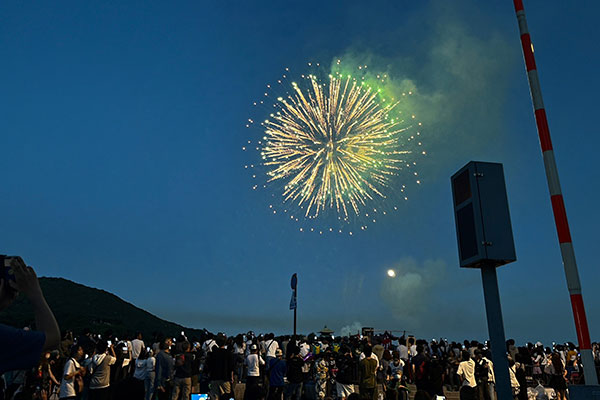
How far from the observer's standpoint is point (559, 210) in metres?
6.07

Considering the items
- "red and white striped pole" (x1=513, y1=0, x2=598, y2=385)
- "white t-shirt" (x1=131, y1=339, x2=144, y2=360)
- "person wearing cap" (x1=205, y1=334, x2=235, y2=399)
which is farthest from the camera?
"white t-shirt" (x1=131, y1=339, x2=144, y2=360)

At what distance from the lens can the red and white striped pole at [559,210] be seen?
554 cm

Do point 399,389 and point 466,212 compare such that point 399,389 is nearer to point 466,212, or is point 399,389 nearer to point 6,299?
point 466,212

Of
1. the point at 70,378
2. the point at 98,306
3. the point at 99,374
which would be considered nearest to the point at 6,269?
the point at 70,378

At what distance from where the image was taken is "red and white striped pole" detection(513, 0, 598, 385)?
5.54 m

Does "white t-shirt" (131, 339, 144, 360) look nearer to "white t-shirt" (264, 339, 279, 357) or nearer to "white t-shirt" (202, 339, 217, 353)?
"white t-shirt" (202, 339, 217, 353)

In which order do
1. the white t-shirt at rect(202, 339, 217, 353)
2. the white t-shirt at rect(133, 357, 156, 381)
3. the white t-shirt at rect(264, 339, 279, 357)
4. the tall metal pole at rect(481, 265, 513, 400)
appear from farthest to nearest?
the white t-shirt at rect(202, 339, 217, 353) → the white t-shirt at rect(264, 339, 279, 357) → the white t-shirt at rect(133, 357, 156, 381) → the tall metal pole at rect(481, 265, 513, 400)

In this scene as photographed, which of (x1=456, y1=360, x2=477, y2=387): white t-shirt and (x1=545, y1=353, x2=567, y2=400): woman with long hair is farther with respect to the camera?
(x1=545, y1=353, x2=567, y2=400): woman with long hair

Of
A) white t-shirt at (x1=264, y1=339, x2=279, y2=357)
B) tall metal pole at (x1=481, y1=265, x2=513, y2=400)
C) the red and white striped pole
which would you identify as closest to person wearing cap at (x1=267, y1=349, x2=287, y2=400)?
white t-shirt at (x1=264, y1=339, x2=279, y2=357)

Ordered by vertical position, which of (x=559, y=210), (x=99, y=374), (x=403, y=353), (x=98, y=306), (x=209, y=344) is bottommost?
(x=99, y=374)

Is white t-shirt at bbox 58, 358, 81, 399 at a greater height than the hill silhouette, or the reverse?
the hill silhouette

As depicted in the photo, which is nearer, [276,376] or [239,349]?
[276,376]

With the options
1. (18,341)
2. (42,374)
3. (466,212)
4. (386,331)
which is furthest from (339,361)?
(386,331)

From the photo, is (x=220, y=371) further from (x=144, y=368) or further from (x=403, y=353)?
(x=403, y=353)
